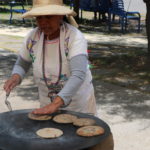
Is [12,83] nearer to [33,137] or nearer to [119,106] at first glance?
[33,137]

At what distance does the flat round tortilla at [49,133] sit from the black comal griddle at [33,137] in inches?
0.9

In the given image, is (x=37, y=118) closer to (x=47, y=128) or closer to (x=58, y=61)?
(x=47, y=128)

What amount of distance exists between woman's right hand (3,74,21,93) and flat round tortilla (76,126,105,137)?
25.2 inches

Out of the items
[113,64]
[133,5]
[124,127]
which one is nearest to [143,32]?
[113,64]

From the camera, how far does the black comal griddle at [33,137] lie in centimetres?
219

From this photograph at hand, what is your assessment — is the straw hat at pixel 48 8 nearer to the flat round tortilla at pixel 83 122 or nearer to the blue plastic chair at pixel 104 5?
the flat round tortilla at pixel 83 122

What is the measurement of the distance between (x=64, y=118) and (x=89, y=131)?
0.27 metres

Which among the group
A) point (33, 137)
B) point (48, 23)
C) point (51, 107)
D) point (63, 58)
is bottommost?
point (33, 137)

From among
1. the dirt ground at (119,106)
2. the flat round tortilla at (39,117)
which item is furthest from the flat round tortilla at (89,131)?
the dirt ground at (119,106)

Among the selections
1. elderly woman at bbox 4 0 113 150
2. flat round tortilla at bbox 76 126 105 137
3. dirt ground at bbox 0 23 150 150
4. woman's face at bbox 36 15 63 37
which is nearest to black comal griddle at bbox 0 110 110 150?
flat round tortilla at bbox 76 126 105 137

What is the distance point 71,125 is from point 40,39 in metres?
0.65

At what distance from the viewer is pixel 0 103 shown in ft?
18.2

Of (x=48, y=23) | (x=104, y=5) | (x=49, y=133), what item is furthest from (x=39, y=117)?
(x=104, y=5)

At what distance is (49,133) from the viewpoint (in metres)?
2.33
